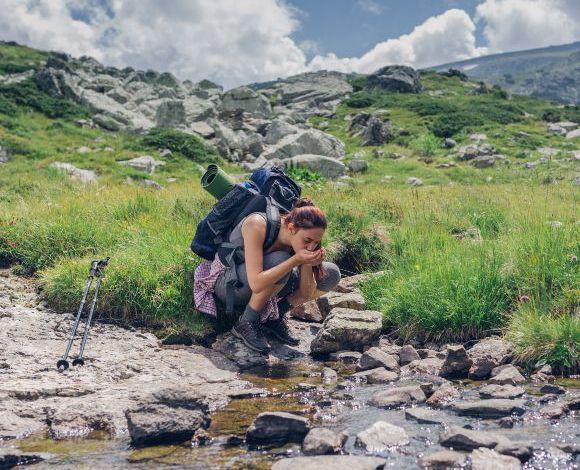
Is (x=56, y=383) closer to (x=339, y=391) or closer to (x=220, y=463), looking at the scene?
(x=220, y=463)

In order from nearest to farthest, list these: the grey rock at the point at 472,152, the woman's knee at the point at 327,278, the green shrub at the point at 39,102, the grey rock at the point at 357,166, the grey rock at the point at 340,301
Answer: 1. the woman's knee at the point at 327,278
2. the grey rock at the point at 340,301
3. the grey rock at the point at 357,166
4. the grey rock at the point at 472,152
5. the green shrub at the point at 39,102

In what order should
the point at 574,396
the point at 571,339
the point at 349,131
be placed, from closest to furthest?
the point at 574,396 < the point at 571,339 < the point at 349,131

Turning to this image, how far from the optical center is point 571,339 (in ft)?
17.4

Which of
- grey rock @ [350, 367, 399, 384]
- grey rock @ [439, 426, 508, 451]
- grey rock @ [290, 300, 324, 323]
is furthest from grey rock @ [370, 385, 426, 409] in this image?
grey rock @ [290, 300, 324, 323]

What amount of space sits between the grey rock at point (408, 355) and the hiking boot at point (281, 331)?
1.31 m

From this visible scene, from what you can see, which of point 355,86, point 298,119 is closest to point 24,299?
point 298,119

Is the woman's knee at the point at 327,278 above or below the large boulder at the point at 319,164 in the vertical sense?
below

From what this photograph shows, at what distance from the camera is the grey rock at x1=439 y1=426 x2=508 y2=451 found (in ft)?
11.6

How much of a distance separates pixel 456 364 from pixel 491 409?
42.3 inches

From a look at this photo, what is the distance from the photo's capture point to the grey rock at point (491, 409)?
4.24 metres

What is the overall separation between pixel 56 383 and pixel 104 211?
4775 mm

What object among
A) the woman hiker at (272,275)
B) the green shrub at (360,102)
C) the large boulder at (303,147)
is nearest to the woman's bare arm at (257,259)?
the woman hiker at (272,275)

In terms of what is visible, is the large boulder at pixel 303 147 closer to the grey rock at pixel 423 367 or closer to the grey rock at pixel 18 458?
the grey rock at pixel 423 367

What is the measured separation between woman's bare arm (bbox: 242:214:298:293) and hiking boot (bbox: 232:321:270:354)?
0.58 m
